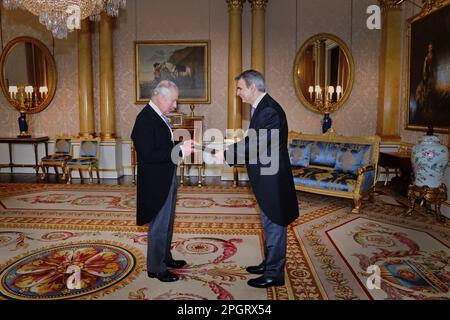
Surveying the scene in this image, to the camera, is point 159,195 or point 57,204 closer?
point 159,195

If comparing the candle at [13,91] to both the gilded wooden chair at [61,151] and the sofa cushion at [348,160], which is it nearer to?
the gilded wooden chair at [61,151]

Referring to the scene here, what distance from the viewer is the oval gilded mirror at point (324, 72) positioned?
7.88 meters

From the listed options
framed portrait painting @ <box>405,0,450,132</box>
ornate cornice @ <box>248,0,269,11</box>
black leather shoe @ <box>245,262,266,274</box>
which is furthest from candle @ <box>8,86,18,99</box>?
framed portrait painting @ <box>405,0,450,132</box>

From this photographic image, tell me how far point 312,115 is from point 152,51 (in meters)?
3.84

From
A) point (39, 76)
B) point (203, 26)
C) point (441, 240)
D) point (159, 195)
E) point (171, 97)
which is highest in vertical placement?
point (203, 26)

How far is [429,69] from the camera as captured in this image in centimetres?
586

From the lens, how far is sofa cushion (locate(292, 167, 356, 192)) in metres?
5.42

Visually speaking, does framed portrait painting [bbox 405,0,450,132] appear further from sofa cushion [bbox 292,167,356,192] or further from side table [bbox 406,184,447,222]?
sofa cushion [bbox 292,167,356,192]

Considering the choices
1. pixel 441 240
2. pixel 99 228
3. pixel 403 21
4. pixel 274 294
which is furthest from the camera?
pixel 403 21

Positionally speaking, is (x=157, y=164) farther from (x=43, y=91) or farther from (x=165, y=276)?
(x=43, y=91)

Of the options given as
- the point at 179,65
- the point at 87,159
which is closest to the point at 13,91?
the point at 87,159

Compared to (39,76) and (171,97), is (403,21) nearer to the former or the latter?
(171,97)

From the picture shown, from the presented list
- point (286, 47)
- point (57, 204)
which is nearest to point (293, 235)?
point (57, 204)

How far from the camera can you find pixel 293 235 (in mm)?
4238
